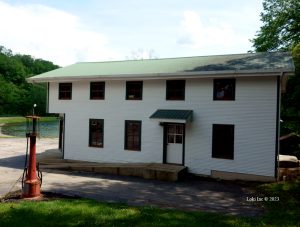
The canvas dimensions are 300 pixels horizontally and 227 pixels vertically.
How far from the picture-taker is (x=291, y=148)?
71.4 ft

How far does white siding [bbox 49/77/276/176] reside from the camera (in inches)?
562

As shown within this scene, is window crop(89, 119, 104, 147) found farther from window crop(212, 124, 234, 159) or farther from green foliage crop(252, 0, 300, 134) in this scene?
green foliage crop(252, 0, 300, 134)

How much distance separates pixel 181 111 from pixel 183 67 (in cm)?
251

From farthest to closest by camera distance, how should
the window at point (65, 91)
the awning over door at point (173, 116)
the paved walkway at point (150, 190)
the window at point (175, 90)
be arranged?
the window at point (65, 91) → the window at point (175, 90) → the awning over door at point (173, 116) → the paved walkway at point (150, 190)

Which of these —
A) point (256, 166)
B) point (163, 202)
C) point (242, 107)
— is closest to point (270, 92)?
point (242, 107)

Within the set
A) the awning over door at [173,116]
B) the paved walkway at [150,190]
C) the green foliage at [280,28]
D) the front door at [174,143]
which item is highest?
the green foliage at [280,28]

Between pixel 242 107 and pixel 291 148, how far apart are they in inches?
365

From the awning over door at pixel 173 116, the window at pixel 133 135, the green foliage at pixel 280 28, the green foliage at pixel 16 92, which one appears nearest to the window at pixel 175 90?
the awning over door at pixel 173 116

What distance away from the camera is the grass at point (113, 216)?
7.72 meters

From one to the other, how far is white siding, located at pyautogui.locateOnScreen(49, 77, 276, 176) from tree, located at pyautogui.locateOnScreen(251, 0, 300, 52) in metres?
18.4

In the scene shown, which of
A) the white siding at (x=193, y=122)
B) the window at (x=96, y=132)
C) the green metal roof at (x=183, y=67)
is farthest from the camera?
the window at (x=96, y=132)

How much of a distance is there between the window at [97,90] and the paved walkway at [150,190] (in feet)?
15.0

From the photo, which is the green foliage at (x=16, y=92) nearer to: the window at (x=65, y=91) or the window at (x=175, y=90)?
the window at (x=65, y=91)

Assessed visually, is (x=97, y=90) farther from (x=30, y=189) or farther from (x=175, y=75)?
(x=30, y=189)
